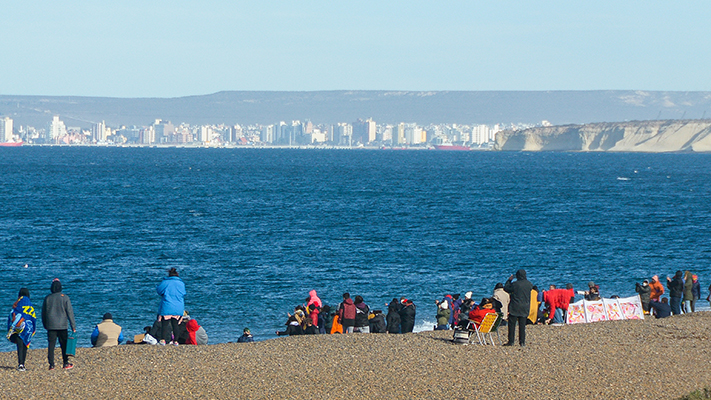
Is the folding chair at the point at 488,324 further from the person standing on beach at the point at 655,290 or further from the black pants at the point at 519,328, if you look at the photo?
the person standing on beach at the point at 655,290

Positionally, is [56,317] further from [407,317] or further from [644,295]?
[644,295]

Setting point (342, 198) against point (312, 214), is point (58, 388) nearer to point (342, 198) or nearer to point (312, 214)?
point (312, 214)

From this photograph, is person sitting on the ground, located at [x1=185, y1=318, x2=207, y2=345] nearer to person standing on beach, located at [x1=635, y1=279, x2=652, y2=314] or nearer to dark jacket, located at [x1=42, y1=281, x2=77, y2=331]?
dark jacket, located at [x1=42, y1=281, x2=77, y2=331]

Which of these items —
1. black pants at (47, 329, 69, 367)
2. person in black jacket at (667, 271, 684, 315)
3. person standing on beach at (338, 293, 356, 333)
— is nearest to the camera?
black pants at (47, 329, 69, 367)

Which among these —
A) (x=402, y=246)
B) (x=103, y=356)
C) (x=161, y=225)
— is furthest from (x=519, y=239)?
→ (x=103, y=356)

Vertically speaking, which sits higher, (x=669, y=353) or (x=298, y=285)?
(x=669, y=353)

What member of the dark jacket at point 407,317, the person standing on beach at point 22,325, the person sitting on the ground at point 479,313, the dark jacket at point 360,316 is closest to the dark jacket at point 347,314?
the dark jacket at point 360,316

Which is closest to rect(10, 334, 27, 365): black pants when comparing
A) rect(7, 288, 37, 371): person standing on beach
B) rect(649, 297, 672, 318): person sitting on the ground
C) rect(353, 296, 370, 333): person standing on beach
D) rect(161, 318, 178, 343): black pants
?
rect(7, 288, 37, 371): person standing on beach

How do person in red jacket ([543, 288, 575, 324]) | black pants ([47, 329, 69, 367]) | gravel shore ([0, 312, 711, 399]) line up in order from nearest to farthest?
gravel shore ([0, 312, 711, 399]) → black pants ([47, 329, 69, 367]) → person in red jacket ([543, 288, 575, 324])

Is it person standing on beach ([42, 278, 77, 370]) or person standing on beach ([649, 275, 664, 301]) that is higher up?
person standing on beach ([42, 278, 77, 370])

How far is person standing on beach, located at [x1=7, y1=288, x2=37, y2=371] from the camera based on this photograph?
14.1m

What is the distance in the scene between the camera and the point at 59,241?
164 feet

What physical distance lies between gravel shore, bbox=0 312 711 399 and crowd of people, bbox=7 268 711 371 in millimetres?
675

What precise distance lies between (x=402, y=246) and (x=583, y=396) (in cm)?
3555
